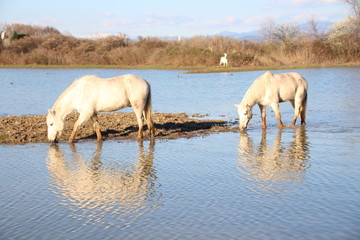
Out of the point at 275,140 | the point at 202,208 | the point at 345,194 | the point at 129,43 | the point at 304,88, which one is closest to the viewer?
the point at 202,208

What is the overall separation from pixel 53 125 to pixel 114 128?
1.88 m

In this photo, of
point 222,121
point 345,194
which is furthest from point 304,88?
point 345,194

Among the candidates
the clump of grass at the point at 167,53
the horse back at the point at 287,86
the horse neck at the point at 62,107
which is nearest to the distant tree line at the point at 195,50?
the clump of grass at the point at 167,53

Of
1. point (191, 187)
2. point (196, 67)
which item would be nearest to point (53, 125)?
point (191, 187)

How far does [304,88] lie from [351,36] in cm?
3731

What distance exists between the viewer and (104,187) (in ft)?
24.2

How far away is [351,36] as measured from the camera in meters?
47.6

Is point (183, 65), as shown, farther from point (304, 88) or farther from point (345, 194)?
point (345, 194)

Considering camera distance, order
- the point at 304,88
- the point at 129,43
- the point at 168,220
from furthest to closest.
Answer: the point at 129,43, the point at 304,88, the point at 168,220

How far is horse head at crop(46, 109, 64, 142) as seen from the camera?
11531 mm

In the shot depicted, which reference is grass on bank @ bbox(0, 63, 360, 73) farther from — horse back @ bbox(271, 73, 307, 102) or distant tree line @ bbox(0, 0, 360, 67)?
horse back @ bbox(271, 73, 307, 102)

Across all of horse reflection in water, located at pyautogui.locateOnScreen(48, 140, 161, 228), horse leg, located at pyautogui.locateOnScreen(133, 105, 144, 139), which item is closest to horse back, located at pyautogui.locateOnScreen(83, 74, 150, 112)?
horse leg, located at pyautogui.locateOnScreen(133, 105, 144, 139)

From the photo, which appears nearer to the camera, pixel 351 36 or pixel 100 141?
pixel 100 141

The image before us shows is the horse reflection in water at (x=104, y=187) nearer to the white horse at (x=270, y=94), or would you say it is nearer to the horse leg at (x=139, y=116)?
the horse leg at (x=139, y=116)
